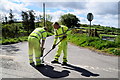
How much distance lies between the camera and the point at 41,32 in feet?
A: 19.8

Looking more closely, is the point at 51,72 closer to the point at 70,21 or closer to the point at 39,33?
the point at 39,33

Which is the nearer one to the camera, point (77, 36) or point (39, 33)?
point (39, 33)

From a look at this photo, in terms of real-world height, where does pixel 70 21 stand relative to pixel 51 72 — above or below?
above

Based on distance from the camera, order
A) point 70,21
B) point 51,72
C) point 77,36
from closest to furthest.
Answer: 1. point 51,72
2. point 77,36
3. point 70,21

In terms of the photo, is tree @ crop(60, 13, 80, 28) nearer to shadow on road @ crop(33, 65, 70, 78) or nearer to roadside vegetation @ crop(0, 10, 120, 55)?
roadside vegetation @ crop(0, 10, 120, 55)

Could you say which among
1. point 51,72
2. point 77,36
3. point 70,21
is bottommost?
point 51,72

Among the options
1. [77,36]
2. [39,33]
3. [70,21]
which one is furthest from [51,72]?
[70,21]

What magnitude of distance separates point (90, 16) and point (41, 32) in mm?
9885

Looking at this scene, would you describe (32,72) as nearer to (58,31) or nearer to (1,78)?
(1,78)

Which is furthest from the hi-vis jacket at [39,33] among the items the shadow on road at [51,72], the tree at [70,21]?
the tree at [70,21]

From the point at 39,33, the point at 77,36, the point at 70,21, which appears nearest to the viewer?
the point at 39,33

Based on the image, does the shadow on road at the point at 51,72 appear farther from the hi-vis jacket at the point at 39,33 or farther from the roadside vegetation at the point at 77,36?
the roadside vegetation at the point at 77,36

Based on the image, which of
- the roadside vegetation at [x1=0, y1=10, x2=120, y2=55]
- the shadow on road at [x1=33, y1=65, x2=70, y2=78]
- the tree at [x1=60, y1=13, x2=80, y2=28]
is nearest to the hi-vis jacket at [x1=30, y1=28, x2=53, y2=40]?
the shadow on road at [x1=33, y1=65, x2=70, y2=78]

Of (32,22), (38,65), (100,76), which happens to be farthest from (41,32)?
(32,22)
